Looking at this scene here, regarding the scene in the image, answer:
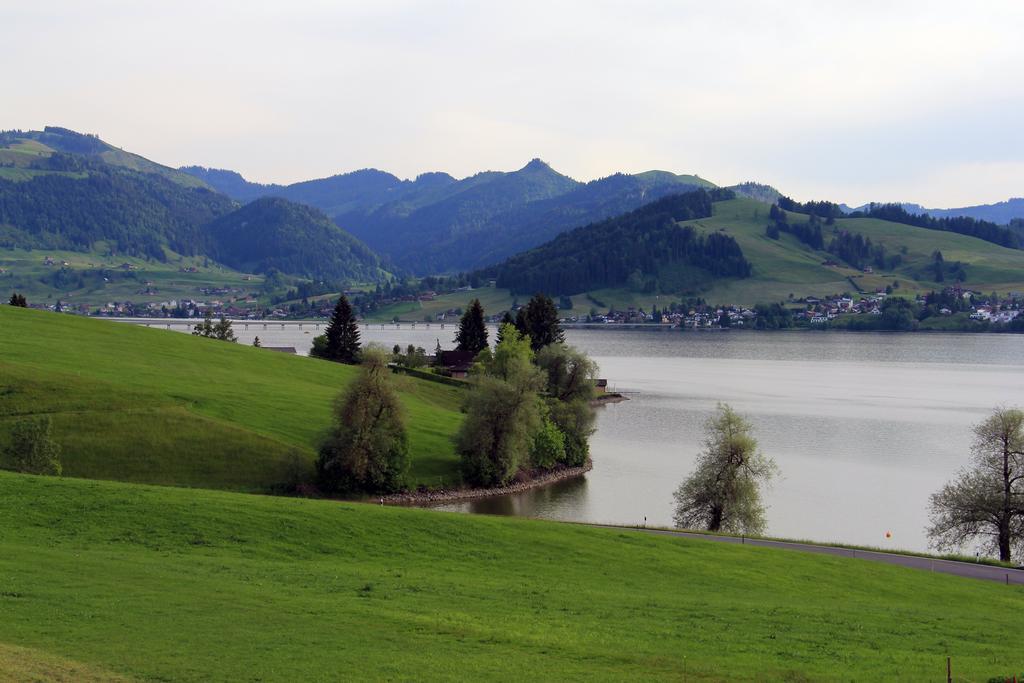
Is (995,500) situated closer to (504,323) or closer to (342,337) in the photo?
(504,323)

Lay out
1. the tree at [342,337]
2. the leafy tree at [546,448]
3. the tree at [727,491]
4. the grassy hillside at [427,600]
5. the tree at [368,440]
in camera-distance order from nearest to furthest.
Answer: the grassy hillside at [427,600] → the tree at [727,491] → the tree at [368,440] → the leafy tree at [546,448] → the tree at [342,337]

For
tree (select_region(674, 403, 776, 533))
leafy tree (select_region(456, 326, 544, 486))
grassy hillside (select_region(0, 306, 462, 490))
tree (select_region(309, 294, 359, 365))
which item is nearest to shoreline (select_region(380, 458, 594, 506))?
leafy tree (select_region(456, 326, 544, 486))

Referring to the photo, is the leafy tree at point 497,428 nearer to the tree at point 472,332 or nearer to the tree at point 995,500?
the tree at point 995,500

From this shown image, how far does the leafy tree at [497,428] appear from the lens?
8462 cm

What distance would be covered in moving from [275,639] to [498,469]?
58.3 m

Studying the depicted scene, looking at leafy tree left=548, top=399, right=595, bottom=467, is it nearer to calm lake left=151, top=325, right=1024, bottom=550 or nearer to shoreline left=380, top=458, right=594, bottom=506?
shoreline left=380, top=458, right=594, bottom=506

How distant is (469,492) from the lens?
82.2 meters

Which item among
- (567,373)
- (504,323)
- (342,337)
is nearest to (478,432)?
(567,373)

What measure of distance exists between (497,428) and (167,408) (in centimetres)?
2841

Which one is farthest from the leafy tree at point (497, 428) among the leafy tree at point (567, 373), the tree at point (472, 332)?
the tree at point (472, 332)

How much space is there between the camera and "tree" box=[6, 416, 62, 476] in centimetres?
6438

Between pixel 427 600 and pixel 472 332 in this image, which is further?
pixel 472 332

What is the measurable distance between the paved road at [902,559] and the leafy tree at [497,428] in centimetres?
2993

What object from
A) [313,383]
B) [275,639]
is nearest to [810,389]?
[313,383]
